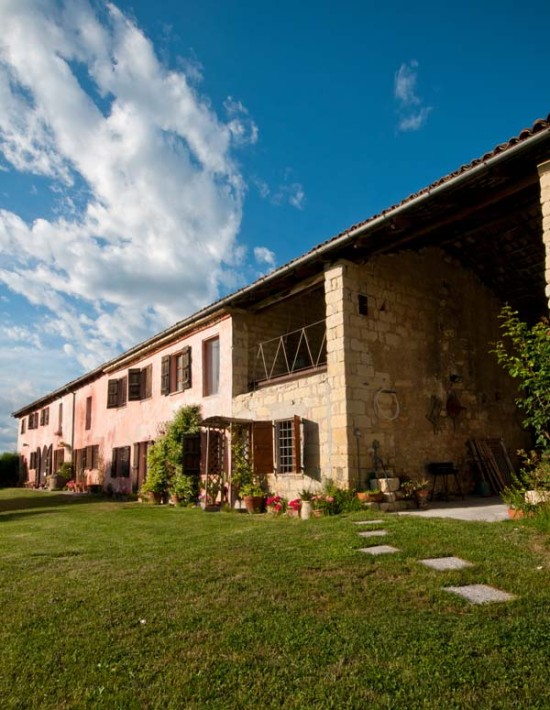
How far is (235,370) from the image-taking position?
40.6 ft

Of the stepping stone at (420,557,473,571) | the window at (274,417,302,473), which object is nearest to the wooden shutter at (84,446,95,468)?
the window at (274,417,302,473)

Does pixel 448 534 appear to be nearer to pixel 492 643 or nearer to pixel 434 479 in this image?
pixel 492 643

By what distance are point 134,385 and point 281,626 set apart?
1408cm

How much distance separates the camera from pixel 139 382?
16812 millimetres

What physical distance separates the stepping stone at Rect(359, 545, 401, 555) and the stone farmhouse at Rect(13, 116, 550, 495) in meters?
3.47

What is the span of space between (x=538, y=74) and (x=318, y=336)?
777 cm

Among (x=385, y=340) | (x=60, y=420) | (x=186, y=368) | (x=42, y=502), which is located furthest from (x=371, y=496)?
(x=60, y=420)

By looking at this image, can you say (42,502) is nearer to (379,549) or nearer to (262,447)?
(262,447)

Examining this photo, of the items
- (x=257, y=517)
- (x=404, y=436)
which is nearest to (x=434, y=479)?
(x=404, y=436)

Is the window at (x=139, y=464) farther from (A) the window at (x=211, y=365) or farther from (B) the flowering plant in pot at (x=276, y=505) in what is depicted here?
(B) the flowering plant in pot at (x=276, y=505)

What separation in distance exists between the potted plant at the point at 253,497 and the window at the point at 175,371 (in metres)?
4.21

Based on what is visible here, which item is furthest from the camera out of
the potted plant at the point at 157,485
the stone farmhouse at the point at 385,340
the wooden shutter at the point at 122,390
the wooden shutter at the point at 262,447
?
the wooden shutter at the point at 122,390

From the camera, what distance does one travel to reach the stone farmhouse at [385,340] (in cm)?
891

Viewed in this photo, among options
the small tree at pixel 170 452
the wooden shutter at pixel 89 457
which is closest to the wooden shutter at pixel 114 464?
the wooden shutter at pixel 89 457
